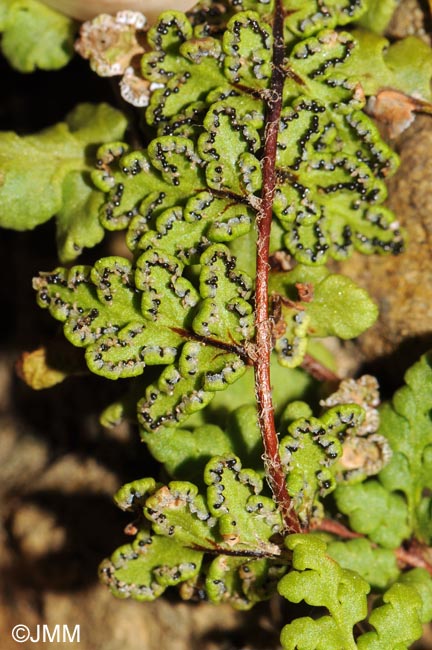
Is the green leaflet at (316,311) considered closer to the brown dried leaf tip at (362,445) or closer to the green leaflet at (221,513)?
the brown dried leaf tip at (362,445)

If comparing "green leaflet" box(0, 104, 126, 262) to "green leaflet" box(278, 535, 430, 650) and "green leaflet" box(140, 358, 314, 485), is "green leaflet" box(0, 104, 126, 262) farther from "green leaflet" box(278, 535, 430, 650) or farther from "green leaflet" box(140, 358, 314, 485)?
"green leaflet" box(278, 535, 430, 650)

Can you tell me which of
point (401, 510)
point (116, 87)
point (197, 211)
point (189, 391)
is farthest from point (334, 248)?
point (116, 87)

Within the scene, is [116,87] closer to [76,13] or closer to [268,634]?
[76,13]

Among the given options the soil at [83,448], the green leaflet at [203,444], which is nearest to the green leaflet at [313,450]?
the green leaflet at [203,444]

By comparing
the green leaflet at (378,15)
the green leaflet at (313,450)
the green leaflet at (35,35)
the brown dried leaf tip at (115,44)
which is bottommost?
the green leaflet at (313,450)

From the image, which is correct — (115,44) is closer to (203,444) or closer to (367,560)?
(203,444)

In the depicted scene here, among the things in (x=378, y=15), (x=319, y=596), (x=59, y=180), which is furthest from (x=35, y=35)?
(x=319, y=596)

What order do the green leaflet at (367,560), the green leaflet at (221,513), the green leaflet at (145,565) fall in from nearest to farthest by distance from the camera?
1. the green leaflet at (221,513)
2. the green leaflet at (145,565)
3. the green leaflet at (367,560)
